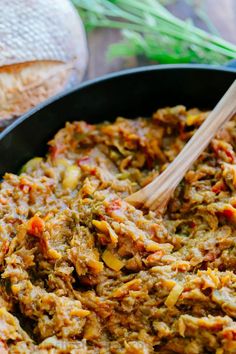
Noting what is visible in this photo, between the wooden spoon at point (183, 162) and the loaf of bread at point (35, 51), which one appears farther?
the loaf of bread at point (35, 51)

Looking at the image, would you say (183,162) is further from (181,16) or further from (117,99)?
(181,16)

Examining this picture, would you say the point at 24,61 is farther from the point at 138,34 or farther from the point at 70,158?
the point at 138,34

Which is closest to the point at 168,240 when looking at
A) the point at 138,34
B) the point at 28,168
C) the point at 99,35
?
the point at 28,168

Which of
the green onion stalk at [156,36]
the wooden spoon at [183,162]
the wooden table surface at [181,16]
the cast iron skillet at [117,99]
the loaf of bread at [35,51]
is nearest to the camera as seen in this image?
the wooden spoon at [183,162]

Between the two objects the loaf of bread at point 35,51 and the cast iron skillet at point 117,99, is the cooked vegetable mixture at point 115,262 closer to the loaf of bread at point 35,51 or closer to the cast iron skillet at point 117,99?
the cast iron skillet at point 117,99

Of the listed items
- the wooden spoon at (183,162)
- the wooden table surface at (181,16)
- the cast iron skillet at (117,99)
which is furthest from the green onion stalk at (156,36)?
the wooden spoon at (183,162)

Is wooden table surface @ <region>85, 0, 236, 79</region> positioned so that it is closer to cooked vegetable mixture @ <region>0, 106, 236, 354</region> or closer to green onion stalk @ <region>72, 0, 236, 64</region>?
green onion stalk @ <region>72, 0, 236, 64</region>

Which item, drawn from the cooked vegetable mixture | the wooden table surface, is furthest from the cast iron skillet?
the wooden table surface

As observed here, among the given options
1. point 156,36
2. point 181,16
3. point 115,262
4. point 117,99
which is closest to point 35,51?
point 117,99
